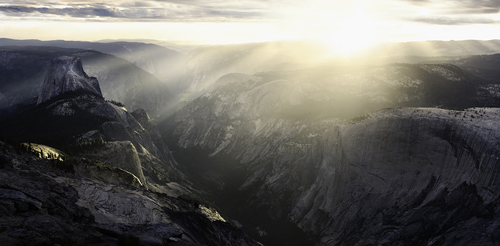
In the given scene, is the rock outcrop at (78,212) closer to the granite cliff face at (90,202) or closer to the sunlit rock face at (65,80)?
the granite cliff face at (90,202)

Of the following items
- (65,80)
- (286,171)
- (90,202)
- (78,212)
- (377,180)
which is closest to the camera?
(78,212)

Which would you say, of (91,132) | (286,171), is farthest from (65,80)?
(286,171)

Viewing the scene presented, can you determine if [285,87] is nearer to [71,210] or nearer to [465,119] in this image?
[465,119]

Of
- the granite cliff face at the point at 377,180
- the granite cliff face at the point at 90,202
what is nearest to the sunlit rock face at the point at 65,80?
the granite cliff face at the point at 90,202

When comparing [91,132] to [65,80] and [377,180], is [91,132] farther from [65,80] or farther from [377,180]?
[377,180]

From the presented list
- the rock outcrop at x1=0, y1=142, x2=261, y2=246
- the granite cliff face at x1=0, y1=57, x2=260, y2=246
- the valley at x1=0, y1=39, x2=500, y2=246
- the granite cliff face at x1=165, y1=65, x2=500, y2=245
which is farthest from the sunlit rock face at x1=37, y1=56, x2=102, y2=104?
the rock outcrop at x1=0, y1=142, x2=261, y2=246

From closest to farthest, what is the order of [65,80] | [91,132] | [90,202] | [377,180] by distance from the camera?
1. [90,202]
2. [377,180]
3. [91,132]
4. [65,80]
